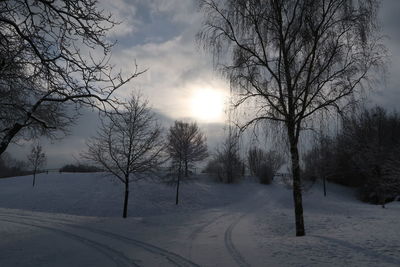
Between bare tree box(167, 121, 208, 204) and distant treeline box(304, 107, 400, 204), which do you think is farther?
bare tree box(167, 121, 208, 204)

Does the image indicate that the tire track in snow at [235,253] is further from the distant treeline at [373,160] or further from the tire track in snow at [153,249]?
the distant treeline at [373,160]

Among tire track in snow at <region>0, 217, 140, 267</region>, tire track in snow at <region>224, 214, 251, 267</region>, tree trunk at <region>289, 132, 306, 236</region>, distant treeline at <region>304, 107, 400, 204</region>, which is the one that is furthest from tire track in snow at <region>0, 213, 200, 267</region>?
distant treeline at <region>304, 107, 400, 204</region>

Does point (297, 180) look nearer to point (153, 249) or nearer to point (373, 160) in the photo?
point (153, 249)

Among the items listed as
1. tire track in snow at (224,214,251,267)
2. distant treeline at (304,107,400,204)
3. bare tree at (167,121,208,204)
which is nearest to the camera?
tire track in snow at (224,214,251,267)

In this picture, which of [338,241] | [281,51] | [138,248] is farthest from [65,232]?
[281,51]

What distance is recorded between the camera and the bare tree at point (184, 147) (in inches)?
1439

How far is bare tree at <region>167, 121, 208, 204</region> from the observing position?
3656cm

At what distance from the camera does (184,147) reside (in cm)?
3997

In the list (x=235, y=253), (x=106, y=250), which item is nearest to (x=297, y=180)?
A: (x=235, y=253)

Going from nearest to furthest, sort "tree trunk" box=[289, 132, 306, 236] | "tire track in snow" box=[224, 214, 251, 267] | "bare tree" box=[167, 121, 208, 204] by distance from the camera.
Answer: "tire track in snow" box=[224, 214, 251, 267] → "tree trunk" box=[289, 132, 306, 236] → "bare tree" box=[167, 121, 208, 204]

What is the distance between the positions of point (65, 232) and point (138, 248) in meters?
4.66

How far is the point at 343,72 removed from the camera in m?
9.95

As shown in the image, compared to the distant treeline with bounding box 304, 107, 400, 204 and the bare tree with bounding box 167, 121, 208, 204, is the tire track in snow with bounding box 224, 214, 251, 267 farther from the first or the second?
the bare tree with bounding box 167, 121, 208, 204

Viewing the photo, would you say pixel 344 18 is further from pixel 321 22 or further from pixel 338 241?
pixel 338 241
